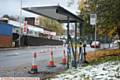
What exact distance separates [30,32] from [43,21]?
43.8 metres

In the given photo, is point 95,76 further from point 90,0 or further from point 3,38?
point 3,38

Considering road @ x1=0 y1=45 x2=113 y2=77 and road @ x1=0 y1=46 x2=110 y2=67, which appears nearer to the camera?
road @ x1=0 y1=45 x2=113 y2=77

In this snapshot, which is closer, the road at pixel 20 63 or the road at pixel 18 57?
the road at pixel 20 63

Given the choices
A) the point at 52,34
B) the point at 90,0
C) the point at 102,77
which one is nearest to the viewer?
the point at 102,77

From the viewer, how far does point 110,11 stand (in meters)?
22.5

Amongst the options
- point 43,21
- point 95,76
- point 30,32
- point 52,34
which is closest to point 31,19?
point 43,21

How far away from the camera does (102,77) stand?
12.0 metres

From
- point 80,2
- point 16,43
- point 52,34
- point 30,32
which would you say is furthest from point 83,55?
point 52,34

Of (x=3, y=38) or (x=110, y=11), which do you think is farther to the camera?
(x=3, y=38)

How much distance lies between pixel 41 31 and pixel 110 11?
234 feet

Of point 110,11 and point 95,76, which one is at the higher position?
point 110,11

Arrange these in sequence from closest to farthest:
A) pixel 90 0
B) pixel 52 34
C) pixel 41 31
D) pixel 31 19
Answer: pixel 90 0, pixel 41 31, pixel 52 34, pixel 31 19

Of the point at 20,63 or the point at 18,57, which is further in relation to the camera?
the point at 18,57

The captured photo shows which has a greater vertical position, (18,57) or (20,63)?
(20,63)
